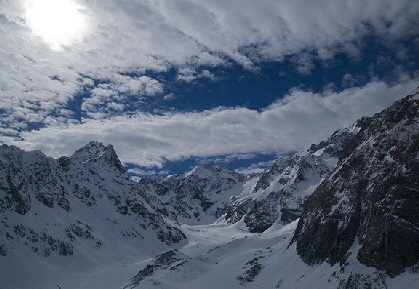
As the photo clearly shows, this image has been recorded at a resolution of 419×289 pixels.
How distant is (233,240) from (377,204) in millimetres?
55632

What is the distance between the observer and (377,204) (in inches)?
1383

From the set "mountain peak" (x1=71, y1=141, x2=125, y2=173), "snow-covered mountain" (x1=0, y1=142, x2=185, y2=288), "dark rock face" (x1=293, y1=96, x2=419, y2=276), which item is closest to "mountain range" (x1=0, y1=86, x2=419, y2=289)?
"dark rock face" (x1=293, y1=96, x2=419, y2=276)

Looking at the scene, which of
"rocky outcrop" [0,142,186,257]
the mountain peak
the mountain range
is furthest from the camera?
the mountain peak

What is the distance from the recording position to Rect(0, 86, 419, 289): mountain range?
107 ft

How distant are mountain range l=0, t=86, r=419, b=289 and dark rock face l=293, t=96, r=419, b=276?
5.0 inches

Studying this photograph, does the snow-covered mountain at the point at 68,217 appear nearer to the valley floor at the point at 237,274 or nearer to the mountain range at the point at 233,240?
the mountain range at the point at 233,240

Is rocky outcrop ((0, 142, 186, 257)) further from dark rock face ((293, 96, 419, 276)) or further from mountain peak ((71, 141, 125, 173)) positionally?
dark rock face ((293, 96, 419, 276))

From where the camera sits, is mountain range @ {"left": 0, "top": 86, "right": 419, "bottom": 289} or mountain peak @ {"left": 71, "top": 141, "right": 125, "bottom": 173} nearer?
mountain range @ {"left": 0, "top": 86, "right": 419, "bottom": 289}

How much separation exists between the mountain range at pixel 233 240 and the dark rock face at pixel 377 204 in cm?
13

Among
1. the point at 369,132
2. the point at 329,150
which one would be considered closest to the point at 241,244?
the point at 369,132

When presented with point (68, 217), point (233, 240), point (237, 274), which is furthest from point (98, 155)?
point (237, 274)

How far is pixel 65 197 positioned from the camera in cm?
10581

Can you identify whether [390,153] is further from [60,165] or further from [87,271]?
[60,165]

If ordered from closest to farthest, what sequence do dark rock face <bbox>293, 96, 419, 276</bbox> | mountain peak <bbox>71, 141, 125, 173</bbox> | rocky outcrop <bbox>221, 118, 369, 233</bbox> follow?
dark rock face <bbox>293, 96, 419, 276</bbox>, rocky outcrop <bbox>221, 118, 369, 233</bbox>, mountain peak <bbox>71, 141, 125, 173</bbox>
